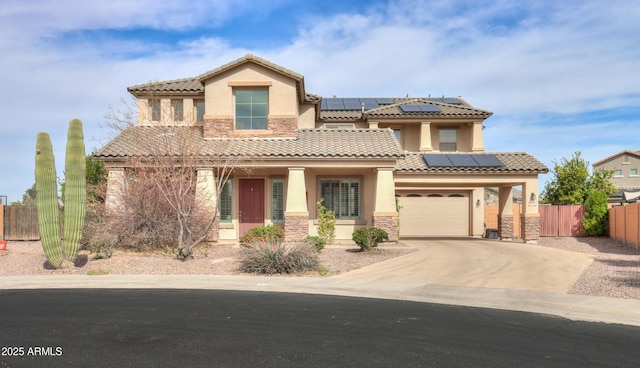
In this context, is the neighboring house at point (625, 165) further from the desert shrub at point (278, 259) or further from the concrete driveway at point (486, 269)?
the desert shrub at point (278, 259)

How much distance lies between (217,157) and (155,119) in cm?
459

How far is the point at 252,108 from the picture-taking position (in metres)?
23.6

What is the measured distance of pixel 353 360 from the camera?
652 centimetres

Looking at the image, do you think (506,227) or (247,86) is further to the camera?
(506,227)

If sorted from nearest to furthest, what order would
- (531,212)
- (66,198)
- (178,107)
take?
(66,198) < (531,212) < (178,107)

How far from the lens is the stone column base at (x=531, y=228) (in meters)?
25.8

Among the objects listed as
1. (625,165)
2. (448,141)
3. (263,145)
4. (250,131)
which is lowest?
(263,145)

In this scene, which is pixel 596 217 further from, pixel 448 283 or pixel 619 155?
pixel 619 155

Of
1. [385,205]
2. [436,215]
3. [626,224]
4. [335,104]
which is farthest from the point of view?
[335,104]

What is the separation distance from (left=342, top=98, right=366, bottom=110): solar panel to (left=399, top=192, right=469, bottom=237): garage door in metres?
6.71

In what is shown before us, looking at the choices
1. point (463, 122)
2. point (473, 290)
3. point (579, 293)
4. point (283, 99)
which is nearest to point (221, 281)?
point (473, 290)

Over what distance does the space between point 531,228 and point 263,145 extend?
569 inches

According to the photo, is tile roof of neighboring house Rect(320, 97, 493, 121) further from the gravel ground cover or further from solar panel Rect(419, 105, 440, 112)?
the gravel ground cover

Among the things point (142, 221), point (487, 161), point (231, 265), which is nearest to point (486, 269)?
point (231, 265)
